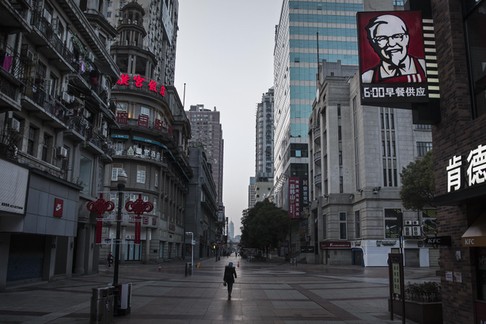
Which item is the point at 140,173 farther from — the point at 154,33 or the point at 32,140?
the point at 154,33

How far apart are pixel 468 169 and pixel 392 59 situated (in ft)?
12.2

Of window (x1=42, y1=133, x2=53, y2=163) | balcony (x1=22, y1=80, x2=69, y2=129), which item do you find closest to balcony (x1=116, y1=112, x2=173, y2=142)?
balcony (x1=22, y1=80, x2=69, y2=129)

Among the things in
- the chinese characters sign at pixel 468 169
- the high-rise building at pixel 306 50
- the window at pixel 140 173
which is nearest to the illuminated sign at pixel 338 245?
the window at pixel 140 173

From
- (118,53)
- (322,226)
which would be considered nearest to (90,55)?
(118,53)

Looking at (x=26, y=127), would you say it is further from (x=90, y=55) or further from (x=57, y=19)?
(x=90, y=55)

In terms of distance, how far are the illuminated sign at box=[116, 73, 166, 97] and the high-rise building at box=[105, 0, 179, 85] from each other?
5.12 meters

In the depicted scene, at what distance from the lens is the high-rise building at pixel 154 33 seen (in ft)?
212

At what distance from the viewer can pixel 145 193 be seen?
5519cm

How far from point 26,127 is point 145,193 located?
33.5 meters

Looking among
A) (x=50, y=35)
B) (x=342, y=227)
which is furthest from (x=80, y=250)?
(x=342, y=227)

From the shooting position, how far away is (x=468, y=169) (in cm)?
1015

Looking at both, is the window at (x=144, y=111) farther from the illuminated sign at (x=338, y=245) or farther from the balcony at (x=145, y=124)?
the illuminated sign at (x=338, y=245)

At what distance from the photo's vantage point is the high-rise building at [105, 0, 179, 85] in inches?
2542

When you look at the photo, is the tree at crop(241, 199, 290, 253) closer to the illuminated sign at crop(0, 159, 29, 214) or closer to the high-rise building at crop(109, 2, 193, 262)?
the high-rise building at crop(109, 2, 193, 262)
